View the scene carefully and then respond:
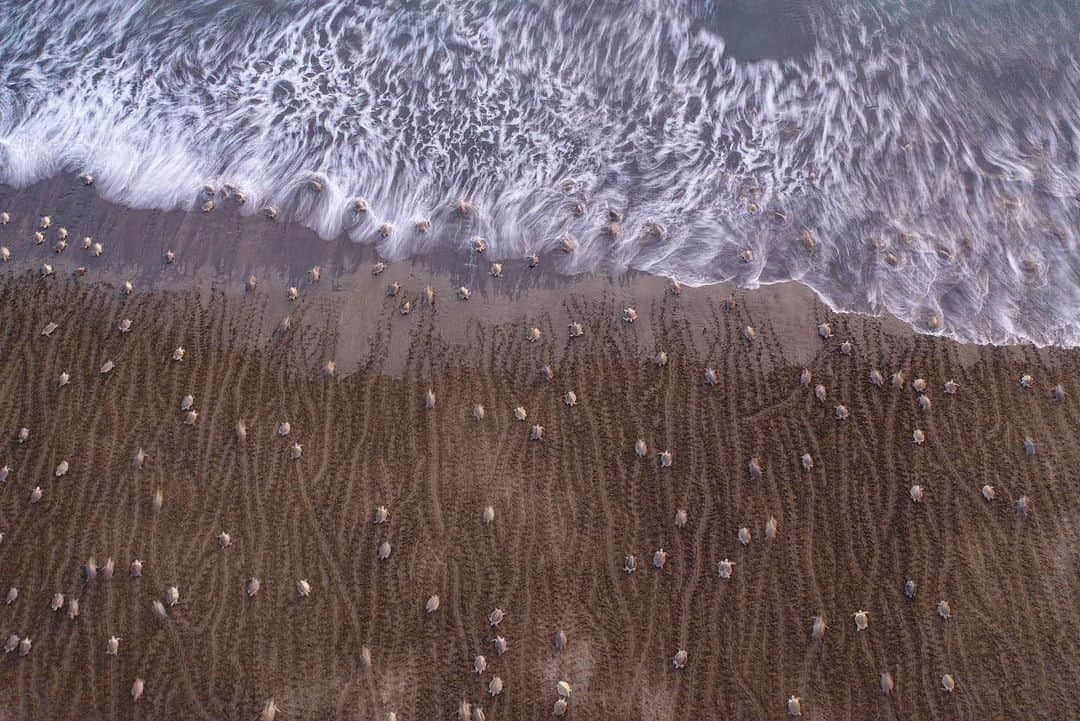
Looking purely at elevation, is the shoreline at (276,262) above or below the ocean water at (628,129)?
below

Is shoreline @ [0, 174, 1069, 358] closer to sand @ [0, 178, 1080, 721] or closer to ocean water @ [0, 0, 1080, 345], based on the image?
sand @ [0, 178, 1080, 721]

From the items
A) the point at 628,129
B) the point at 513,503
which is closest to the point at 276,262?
the point at 513,503

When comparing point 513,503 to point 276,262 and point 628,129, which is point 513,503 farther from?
point 628,129

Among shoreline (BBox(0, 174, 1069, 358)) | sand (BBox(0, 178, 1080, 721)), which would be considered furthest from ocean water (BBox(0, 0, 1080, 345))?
sand (BBox(0, 178, 1080, 721))

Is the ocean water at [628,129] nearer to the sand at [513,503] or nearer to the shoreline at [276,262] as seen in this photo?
the shoreline at [276,262]

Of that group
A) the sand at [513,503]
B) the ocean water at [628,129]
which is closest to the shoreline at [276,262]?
the sand at [513,503]
